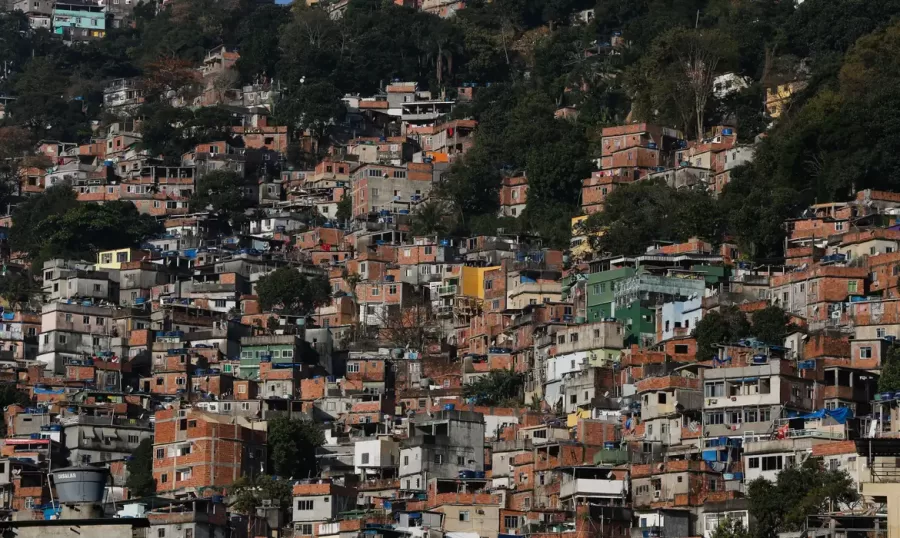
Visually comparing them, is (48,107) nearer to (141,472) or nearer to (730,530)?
(141,472)

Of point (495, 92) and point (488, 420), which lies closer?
point (488, 420)

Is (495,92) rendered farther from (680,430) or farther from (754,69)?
(680,430)

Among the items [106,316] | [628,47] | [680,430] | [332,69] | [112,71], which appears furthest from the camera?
[112,71]

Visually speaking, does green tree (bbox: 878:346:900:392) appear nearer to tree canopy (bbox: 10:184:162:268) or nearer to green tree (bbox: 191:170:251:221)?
tree canopy (bbox: 10:184:162:268)

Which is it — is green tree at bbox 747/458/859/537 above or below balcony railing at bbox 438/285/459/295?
below

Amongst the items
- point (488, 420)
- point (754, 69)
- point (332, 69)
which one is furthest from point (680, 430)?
point (332, 69)

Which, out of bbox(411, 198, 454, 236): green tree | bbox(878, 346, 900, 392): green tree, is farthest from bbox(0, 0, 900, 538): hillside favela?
bbox(878, 346, 900, 392): green tree
